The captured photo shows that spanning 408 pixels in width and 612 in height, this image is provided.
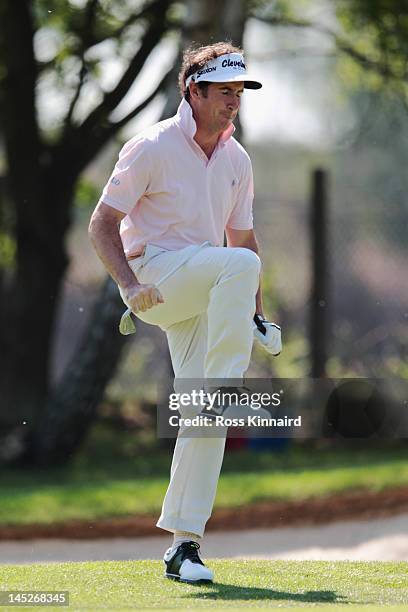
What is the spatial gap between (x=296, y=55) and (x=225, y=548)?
14.8ft

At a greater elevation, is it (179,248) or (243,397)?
(179,248)

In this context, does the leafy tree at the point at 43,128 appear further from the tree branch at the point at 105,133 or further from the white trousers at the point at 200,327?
the white trousers at the point at 200,327

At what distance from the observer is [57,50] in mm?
10492

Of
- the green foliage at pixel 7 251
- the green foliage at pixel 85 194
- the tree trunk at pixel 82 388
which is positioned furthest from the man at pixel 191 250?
the green foliage at pixel 85 194

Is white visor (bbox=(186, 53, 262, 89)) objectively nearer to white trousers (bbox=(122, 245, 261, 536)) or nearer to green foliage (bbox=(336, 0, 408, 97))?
white trousers (bbox=(122, 245, 261, 536))

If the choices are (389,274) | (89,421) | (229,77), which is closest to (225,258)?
(229,77)

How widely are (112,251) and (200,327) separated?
1.52ft

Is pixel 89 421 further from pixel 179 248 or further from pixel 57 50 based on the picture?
pixel 179 248

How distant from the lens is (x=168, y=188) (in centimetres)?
464

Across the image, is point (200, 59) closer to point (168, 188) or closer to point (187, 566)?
point (168, 188)

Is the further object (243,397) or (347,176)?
(347,176)

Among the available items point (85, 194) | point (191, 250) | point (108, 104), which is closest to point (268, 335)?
point (191, 250)

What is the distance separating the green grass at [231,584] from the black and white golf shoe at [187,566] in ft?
0.13

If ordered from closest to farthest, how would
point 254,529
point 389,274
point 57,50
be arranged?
point 254,529 < point 57,50 < point 389,274
